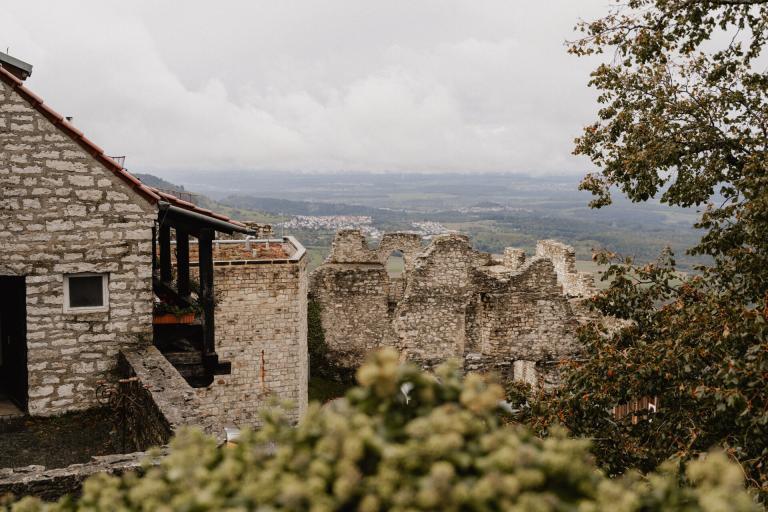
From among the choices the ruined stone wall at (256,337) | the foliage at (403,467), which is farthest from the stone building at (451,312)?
the foliage at (403,467)

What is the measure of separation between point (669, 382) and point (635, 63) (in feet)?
17.2

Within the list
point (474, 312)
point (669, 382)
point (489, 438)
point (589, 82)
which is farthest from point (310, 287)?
point (489, 438)

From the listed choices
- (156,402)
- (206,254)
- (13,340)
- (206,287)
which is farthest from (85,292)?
(156,402)

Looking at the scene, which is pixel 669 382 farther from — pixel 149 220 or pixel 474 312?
pixel 474 312

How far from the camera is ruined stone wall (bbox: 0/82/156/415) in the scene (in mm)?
9461

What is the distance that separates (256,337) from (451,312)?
30.2 ft

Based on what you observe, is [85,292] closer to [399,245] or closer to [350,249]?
[350,249]

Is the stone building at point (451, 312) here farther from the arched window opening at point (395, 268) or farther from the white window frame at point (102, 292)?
the white window frame at point (102, 292)

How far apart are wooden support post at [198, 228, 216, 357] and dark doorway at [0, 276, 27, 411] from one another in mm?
2445

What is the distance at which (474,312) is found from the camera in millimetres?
26078

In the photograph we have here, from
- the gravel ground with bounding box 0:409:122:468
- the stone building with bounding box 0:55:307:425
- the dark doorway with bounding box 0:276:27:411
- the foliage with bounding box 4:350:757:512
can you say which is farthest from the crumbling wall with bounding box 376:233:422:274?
the foliage with bounding box 4:350:757:512

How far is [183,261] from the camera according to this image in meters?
12.5

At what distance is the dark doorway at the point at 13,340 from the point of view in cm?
998

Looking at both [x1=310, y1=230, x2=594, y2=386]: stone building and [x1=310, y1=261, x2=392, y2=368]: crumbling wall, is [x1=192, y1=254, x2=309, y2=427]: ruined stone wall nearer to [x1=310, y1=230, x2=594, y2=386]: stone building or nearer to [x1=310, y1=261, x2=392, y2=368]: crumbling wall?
[x1=310, y1=261, x2=392, y2=368]: crumbling wall
